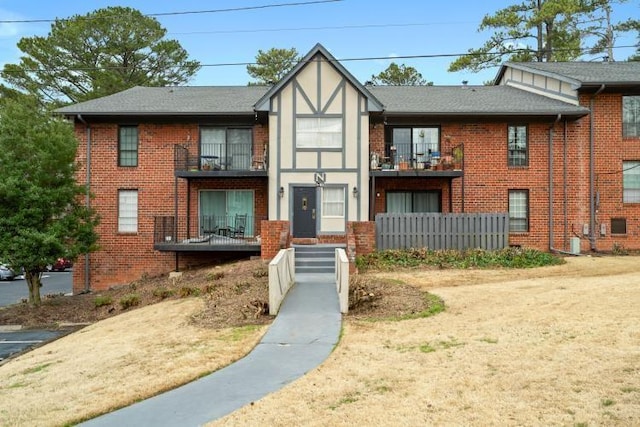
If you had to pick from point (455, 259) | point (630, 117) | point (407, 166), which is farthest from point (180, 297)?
point (630, 117)

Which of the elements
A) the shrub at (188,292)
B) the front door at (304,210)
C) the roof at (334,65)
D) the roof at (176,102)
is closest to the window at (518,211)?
the roof at (334,65)

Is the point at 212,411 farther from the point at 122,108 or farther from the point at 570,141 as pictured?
the point at 570,141

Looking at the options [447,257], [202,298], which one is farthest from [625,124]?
[202,298]

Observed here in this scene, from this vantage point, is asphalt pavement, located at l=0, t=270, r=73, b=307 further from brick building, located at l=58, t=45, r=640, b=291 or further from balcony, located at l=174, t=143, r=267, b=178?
balcony, located at l=174, t=143, r=267, b=178

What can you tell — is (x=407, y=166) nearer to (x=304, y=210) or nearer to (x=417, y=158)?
(x=417, y=158)

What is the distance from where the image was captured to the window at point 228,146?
20531mm

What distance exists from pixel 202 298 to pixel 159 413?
7.43 metres

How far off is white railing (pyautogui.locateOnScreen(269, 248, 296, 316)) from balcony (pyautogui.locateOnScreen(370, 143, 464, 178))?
6508 millimetres

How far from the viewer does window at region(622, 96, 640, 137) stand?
808 inches

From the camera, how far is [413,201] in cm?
2094

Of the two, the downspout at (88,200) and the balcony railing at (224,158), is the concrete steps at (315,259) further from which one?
the downspout at (88,200)

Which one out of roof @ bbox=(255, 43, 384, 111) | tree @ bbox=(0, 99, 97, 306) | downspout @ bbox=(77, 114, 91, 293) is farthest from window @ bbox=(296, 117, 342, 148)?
downspout @ bbox=(77, 114, 91, 293)

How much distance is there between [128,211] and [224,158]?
4.28 metres

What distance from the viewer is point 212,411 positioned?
5789 millimetres
